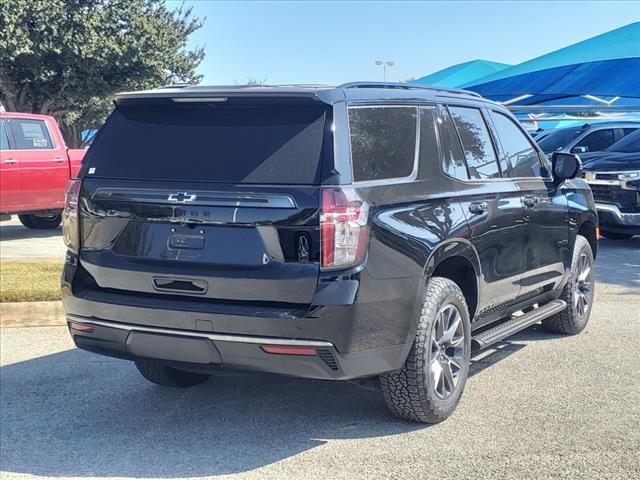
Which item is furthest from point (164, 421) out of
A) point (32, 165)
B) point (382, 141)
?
point (32, 165)

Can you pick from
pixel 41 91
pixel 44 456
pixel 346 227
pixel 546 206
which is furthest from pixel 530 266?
pixel 41 91

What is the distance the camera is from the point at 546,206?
5727 mm

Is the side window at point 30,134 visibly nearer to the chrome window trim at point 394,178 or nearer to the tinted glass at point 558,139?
the chrome window trim at point 394,178

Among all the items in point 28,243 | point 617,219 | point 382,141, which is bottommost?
point 28,243

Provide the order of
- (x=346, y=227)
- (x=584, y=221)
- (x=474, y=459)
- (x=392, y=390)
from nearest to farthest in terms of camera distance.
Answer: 1. (x=346, y=227)
2. (x=474, y=459)
3. (x=392, y=390)
4. (x=584, y=221)

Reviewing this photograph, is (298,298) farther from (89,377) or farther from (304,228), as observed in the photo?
(89,377)

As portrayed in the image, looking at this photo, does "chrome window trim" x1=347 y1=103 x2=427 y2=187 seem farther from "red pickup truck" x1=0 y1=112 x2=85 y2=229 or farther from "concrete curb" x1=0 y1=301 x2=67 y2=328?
"red pickup truck" x1=0 y1=112 x2=85 y2=229

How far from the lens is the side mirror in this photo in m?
5.94

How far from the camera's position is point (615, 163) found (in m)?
11.4

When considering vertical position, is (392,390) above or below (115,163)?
below

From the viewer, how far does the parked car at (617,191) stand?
434 inches

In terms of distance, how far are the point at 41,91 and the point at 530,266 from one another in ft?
75.2

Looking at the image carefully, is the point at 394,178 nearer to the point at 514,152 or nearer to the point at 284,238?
the point at 284,238

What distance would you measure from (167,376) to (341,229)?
2.01 meters
